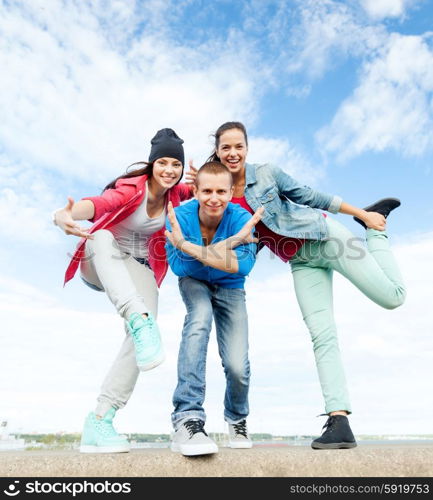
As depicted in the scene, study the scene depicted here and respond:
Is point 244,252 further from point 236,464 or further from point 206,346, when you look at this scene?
point 236,464

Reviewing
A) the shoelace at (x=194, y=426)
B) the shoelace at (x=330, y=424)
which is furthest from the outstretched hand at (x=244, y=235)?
the shoelace at (x=330, y=424)

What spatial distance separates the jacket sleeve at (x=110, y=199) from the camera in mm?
3365

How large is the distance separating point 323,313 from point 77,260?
1.73 metres

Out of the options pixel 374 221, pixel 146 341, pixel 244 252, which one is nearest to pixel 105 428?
pixel 146 341

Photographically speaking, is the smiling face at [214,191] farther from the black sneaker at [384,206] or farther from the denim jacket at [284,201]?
the black sneaker at [384,206]

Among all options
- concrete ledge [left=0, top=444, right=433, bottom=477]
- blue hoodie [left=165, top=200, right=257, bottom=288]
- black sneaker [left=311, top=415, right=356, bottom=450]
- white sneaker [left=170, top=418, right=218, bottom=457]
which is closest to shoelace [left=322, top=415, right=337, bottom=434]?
black sneaker [left=311, top=415, right=356, bottom=450]

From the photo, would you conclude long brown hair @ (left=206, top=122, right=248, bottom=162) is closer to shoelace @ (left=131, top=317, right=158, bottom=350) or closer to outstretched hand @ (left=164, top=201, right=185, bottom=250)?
outstretched hand @ (left=164, top=201, right=185, bottom=250)

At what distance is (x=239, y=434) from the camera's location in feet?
11.5

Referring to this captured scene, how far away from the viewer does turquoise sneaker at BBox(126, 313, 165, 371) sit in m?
2.96

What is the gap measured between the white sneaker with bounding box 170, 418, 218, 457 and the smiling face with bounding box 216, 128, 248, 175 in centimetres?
165

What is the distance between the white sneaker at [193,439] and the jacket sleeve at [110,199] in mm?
1430

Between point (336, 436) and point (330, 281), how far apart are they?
3.47 ft
